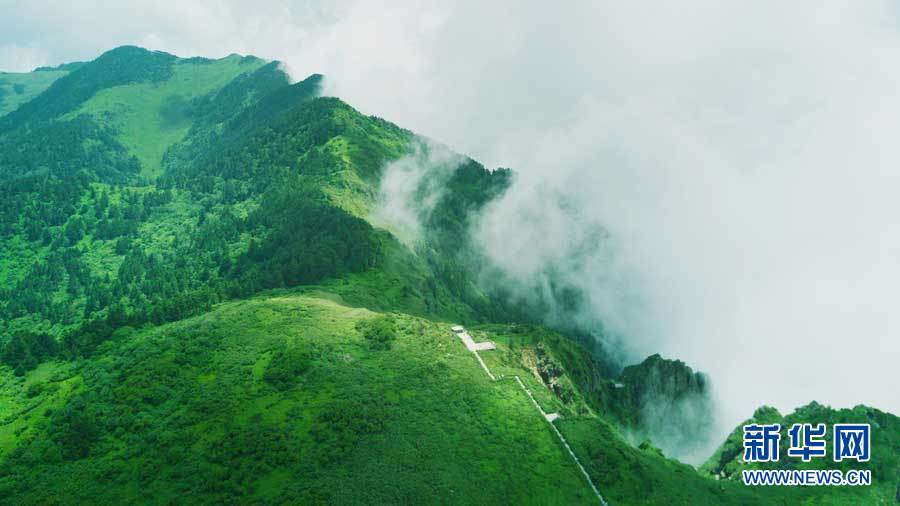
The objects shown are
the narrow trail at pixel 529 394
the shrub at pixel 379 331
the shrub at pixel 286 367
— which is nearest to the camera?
the narrow trail at pixel 529 394

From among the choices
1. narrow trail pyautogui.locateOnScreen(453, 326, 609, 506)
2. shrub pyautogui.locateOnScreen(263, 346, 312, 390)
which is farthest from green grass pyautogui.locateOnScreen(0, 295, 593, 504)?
narrow trail pyautogui.locateOnScreen(453, 326, 609, 506)

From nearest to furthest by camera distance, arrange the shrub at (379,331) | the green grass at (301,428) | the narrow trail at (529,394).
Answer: the green grass at (301,428) < the narrow trail at (529,394) < the shrub at (379,331)

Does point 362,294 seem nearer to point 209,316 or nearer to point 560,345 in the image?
point 209,316

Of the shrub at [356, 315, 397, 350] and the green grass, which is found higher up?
the shrub at [356, 315, 397, 350]

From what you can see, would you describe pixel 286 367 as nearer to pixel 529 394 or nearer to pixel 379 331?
pixel 379 331

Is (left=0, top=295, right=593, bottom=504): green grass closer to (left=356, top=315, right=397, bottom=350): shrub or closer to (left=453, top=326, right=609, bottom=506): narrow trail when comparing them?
(left=356, top=315, right=397, bottom=350): shrub

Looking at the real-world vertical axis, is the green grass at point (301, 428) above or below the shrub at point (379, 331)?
below

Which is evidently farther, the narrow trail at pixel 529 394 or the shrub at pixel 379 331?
the shrub at pixel 379 331

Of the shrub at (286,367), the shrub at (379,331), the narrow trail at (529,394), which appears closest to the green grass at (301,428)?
the shrub at (286,367)

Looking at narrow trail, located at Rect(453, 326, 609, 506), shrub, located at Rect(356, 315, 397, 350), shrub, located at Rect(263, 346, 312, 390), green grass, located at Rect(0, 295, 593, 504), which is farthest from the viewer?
shrub, located at Rect(356, 315, 397, 350)

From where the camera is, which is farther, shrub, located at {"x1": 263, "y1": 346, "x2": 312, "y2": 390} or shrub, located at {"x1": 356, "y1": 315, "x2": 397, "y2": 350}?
shrub, located at {"x1": 356, "y1": 315, "x2": 397, "y2": 350}

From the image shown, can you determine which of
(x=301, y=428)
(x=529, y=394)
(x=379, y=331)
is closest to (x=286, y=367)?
(x=301, y=428)

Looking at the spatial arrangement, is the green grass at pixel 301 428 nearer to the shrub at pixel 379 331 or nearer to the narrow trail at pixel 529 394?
the shrub at pixel 379 331
